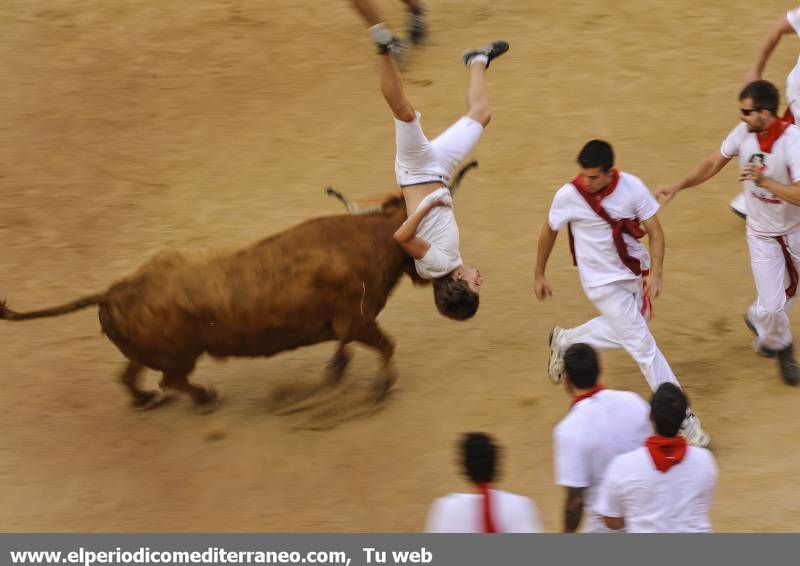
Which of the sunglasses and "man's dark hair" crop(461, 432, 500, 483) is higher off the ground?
the sunglasses

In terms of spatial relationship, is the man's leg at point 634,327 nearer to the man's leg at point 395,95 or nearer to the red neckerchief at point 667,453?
the man's leg at point 395,95

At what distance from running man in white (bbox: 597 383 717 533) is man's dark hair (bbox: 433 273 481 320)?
3145 mm

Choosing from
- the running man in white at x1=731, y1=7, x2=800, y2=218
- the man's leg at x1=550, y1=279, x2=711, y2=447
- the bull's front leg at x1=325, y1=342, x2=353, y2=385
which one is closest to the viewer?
the man's leg at x1=550, y1=279, x2=711, y2=447

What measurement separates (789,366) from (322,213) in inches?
183

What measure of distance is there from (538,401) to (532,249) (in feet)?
7.85

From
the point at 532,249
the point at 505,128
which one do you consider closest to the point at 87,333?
the point at 532,249

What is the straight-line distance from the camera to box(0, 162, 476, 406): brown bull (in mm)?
8414

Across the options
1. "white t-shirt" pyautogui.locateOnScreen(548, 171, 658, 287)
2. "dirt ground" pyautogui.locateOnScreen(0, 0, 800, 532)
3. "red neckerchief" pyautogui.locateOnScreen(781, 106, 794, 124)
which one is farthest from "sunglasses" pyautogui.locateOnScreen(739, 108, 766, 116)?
"dirt ground" pyautogui.locateOnScreen(0, 0, 800, 532)

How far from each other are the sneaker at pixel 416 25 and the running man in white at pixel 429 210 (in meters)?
4.98

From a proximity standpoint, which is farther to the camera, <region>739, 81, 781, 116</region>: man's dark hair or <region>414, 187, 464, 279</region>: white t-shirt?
<region>414, 187, 464, 279</region>: white t-shirt

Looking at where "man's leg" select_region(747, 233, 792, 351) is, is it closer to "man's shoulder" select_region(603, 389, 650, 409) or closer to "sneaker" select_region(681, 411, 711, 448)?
"sneaker" select_region(681, 411, 711, 448)

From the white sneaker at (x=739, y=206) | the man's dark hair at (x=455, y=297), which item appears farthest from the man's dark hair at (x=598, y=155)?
the white sneaker at (x=739, y=206)

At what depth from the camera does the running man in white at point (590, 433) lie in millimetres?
6016

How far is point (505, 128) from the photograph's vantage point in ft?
41.6
